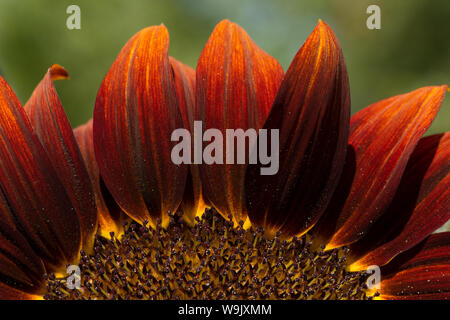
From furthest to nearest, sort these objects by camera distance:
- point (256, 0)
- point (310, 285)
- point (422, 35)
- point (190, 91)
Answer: point (422, 35), point (256, 0), point (190, 91), point (310, 285)

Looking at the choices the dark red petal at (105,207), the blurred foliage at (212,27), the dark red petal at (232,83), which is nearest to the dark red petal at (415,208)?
the dark red petal at (232,83)

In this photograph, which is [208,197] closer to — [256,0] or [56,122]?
[56,122]

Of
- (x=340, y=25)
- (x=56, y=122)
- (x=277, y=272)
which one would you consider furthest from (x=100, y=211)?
(x=340, y=25)

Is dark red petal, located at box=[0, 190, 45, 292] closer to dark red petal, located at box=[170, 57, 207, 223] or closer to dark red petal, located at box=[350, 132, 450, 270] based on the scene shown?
dark red petal, located at box=[170, 57, 207, 223]

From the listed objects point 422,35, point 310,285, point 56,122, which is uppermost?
point 422,35

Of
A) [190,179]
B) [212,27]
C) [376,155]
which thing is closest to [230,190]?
[190,179]

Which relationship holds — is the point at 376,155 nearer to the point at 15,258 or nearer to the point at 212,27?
the point at 15,258
